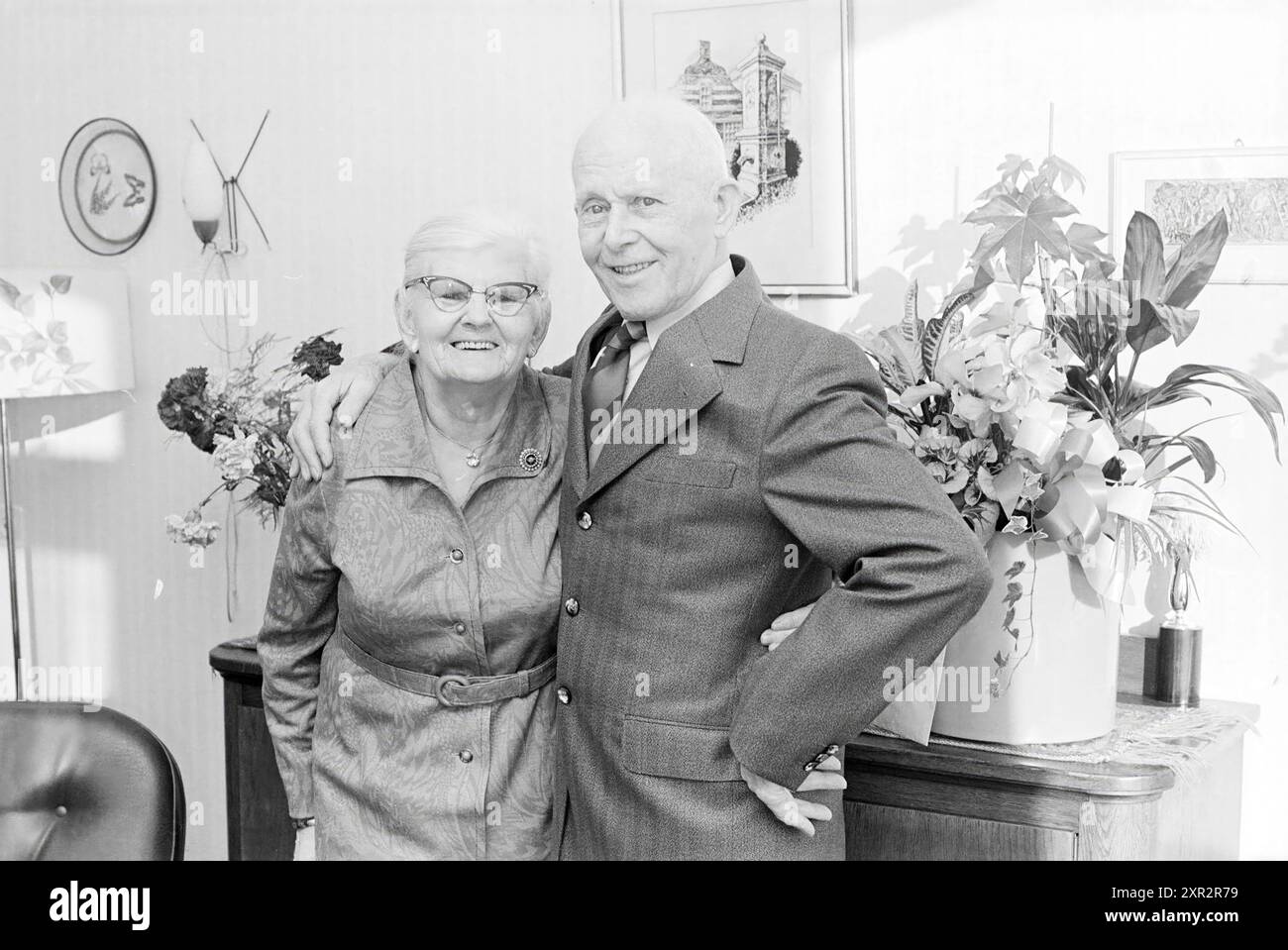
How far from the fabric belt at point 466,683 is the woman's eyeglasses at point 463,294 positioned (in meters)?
0.43

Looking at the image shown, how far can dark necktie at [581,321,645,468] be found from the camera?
1.58 metres

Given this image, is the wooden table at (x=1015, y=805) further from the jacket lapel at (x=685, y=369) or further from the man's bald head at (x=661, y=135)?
the man's bald head at (x=661, y=135)

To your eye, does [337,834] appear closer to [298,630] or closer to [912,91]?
[298,630]

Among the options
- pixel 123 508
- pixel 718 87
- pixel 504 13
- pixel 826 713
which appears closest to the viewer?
pixel 826 713

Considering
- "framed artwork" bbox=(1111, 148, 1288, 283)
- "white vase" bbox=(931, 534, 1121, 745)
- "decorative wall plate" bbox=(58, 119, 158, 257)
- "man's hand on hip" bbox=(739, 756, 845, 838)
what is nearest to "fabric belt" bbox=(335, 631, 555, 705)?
"man's hand on hip" bbox=(739, 756, 845, 838)

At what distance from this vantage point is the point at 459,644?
5.22ft

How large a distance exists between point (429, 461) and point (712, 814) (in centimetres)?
53

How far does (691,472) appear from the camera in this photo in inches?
57.2

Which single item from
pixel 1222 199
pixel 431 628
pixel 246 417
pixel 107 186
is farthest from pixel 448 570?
pixel 107 186

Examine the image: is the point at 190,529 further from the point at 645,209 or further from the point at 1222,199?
the point at 1222,199

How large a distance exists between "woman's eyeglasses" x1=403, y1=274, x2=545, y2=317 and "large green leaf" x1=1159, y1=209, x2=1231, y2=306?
2.87ft

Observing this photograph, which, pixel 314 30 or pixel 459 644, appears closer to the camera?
pixel 459 644
